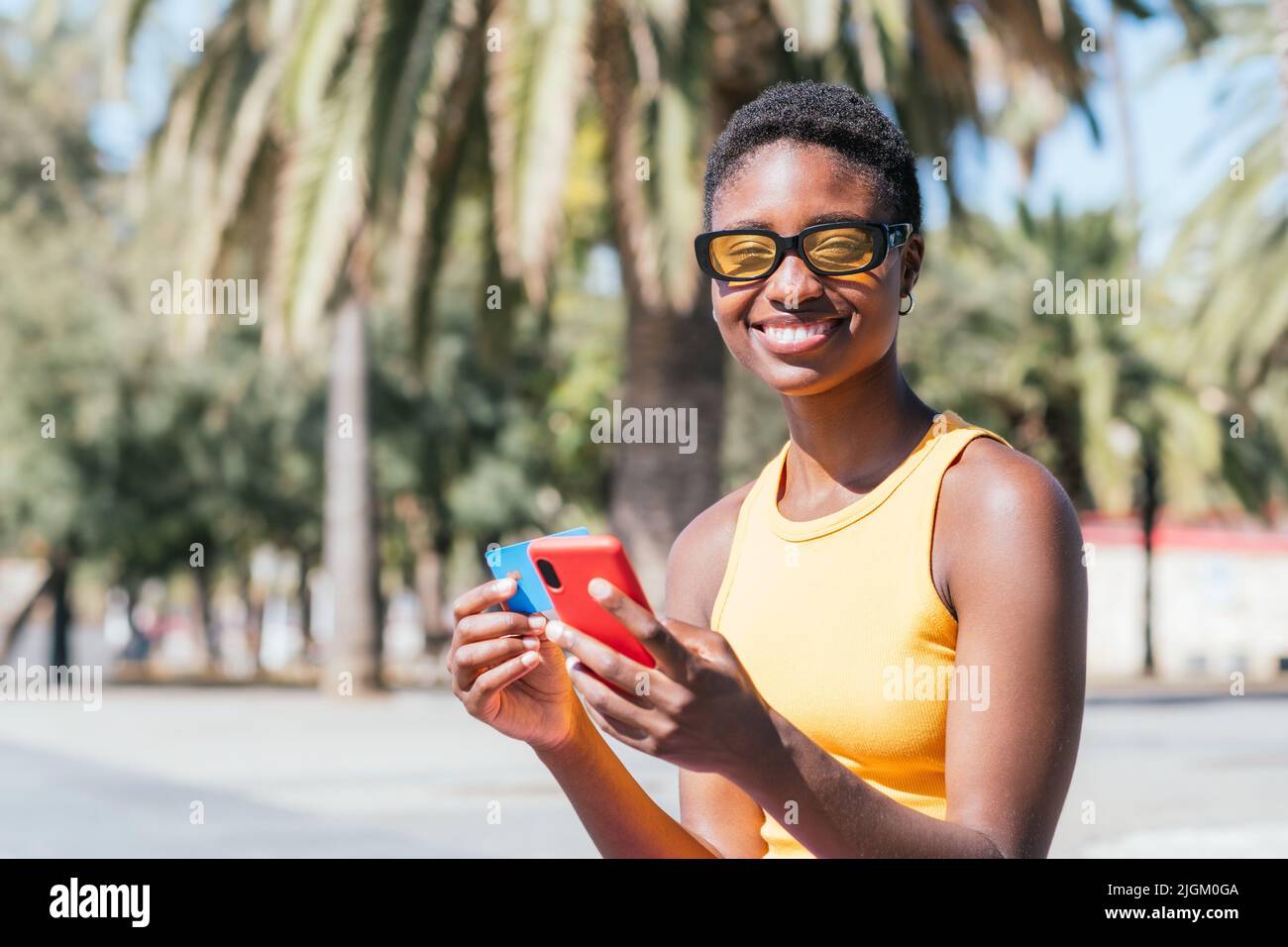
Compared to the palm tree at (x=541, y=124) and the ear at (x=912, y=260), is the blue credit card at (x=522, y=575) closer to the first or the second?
the ear at (x=912, y=260)

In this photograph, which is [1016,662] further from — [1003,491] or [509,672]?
[509,672]

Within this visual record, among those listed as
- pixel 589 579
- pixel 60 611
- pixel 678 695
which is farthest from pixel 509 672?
pixel 60 611

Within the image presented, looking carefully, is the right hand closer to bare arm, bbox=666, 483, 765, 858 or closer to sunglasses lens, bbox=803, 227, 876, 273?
bare arm, bbox=666, 483, 765, 858

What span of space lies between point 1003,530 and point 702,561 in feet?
1.75

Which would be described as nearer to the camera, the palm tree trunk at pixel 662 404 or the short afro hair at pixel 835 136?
the short afro hair at pixel 835 136

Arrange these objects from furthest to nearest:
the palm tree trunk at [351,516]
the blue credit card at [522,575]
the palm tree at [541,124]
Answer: the palm tree trunk at [351,516], the palm tree at [541,124], the blue credit card at [522,575]

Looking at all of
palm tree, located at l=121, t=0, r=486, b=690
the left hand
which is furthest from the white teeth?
palm tree, located at l=121, t=0, r=486, b=690

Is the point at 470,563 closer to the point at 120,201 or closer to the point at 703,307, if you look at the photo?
the point at 120,201

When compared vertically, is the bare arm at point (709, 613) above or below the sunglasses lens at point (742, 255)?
below

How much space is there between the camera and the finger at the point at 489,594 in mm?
1854

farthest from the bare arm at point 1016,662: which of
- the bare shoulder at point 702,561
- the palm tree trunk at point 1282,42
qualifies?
the palm tree trunk at point 1282,42

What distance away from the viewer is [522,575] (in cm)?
184

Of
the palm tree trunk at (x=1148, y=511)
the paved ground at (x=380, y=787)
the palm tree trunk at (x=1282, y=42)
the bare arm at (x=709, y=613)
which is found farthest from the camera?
the palm tree trunk at (x=1148, y=511)

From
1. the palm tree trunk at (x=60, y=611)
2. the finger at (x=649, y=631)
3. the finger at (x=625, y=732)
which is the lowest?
the palm tree trunk at (x=60, y=611)
